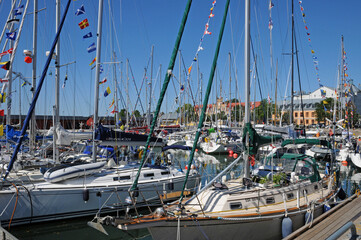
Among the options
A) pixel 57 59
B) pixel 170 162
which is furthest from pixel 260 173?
pixel 57 59

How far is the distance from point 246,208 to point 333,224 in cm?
306

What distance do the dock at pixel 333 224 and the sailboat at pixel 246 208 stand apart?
437 mm

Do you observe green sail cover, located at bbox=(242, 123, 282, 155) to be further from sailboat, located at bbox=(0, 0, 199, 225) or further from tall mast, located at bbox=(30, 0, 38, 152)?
tall mast, located at bbox=(30, 0, 38, 152)

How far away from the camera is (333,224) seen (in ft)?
34.8

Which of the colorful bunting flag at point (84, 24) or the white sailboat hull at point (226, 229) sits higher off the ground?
the colorful bunting flag at point (84, 24)

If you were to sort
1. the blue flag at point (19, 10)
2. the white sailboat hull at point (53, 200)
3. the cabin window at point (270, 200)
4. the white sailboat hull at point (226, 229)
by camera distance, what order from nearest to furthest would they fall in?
the white sailboat hull at point (226, 229)
the cabin window at point (270, 200)
the white sailboat hull at point (53, 200)
the blue flag at point (19, 10)

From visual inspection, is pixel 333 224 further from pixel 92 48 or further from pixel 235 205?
pixel 92 48

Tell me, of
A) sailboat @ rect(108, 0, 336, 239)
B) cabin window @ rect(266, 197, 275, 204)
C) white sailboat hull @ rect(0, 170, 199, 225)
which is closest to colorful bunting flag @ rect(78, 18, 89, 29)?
white sailboat hull @ rect(0, 170, 199, 225)

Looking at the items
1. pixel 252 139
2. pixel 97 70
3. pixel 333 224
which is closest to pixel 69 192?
pixel 97 70

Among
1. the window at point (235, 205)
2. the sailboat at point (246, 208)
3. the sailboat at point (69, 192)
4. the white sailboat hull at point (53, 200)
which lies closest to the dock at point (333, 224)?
the sailboat at point (246, 208)

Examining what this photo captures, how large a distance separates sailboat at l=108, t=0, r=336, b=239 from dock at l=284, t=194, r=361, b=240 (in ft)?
1.43

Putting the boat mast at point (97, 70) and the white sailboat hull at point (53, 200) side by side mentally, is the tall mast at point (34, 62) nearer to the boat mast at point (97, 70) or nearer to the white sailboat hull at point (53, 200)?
the boat mast at point (97, 70)

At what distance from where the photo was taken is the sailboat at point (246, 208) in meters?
9.28

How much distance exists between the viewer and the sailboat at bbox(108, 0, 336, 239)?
9.28 metres
